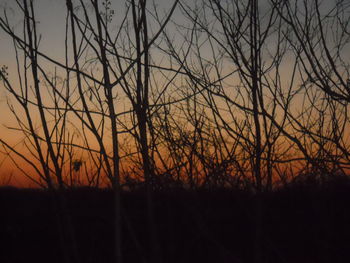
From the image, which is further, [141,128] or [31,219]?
[31,219]

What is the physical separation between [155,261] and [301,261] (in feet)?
8.83

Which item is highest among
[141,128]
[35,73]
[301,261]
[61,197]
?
[35,73]

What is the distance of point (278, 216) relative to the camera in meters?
4.25

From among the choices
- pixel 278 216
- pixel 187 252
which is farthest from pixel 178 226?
pixel 278 216

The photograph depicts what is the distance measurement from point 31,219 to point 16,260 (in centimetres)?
101

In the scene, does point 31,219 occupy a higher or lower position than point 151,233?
higher

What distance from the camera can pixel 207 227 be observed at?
3.00m

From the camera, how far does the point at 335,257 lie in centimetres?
350

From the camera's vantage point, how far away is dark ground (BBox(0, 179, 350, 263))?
Answer: 362cm

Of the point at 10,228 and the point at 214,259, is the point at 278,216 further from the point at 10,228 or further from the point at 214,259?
the point at 10,228

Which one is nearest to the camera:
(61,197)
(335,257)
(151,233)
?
(151,233)

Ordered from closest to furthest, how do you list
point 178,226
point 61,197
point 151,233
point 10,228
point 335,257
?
point 151,233 → point 61,197 → point 335,257 → point 178,226 → point 10,228

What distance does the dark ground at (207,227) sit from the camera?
362 cm

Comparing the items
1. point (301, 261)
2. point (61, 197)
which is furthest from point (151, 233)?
point (301, 261)
